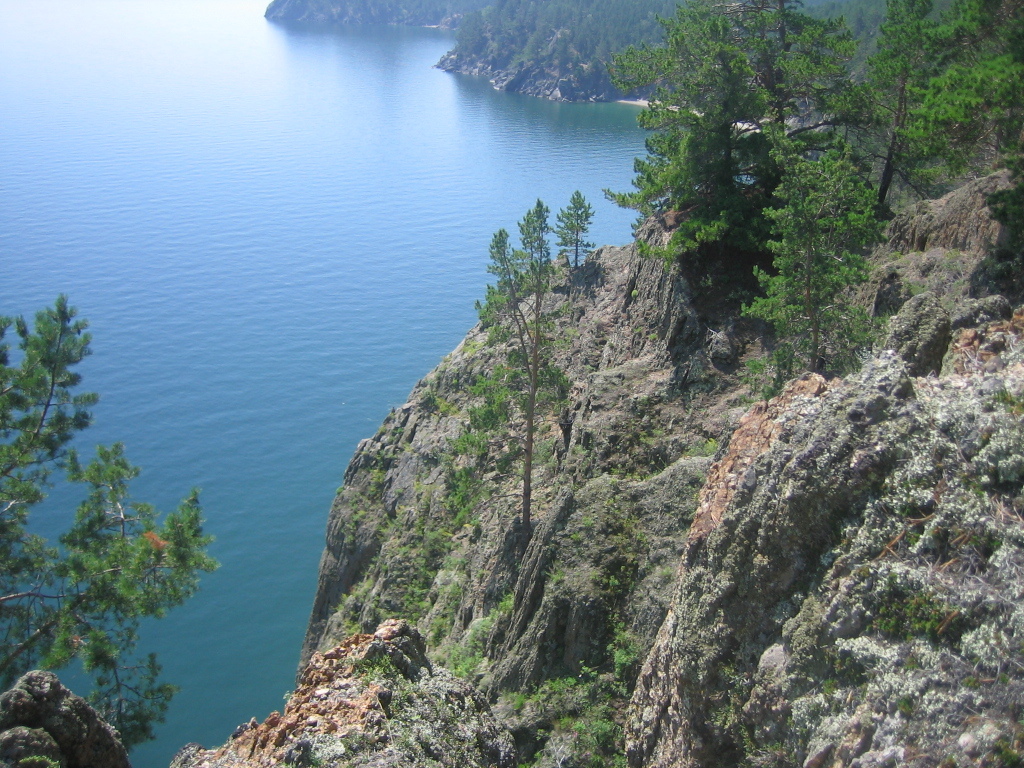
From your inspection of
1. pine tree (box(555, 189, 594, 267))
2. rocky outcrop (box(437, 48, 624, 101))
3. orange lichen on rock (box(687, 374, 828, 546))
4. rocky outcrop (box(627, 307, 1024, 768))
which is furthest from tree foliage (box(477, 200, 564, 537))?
rocky outcrop (box(437, 48, 624, 101))

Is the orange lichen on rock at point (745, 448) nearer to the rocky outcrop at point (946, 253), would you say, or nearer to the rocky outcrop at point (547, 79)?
the rocky outcrop at point (946, 253)

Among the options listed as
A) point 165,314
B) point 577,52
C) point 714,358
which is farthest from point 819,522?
point 577,52

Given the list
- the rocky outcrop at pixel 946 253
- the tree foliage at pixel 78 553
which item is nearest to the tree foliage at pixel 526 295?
the rocky outcrop at pixel 946 253

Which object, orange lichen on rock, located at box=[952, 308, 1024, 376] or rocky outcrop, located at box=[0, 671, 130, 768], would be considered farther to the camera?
rocky outcrop, located at box=[0, 671, 130, 768]

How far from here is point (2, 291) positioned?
67938 millimetres

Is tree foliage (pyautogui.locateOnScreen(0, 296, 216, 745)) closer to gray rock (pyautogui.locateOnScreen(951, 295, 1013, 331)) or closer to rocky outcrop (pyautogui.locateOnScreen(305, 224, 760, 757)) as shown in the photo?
rocky outcrop (pyautogui.locateOnScreen(305, 224, 760, 757))

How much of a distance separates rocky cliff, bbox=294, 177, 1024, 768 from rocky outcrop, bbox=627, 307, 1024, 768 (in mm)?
30

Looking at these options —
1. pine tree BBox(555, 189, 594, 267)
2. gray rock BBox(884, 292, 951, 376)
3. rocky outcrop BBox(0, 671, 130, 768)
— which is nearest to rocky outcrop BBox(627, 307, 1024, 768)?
gray rock BBox(884, 292, 951, 376)

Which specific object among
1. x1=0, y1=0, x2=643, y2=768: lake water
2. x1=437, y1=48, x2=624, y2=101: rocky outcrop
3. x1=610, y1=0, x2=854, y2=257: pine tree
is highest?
x1=437, y1=48, x2=624, y2=101: rocky outcrop

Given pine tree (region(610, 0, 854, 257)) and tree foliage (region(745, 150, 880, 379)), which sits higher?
pine tree (region(610, 0, 854, 257))

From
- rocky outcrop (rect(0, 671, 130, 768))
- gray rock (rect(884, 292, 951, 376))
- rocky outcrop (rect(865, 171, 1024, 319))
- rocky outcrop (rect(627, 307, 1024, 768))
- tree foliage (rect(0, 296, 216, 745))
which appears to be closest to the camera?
rocky outcrop (rect(627, 307, 1024, 768))

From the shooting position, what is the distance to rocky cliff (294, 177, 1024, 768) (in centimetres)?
884

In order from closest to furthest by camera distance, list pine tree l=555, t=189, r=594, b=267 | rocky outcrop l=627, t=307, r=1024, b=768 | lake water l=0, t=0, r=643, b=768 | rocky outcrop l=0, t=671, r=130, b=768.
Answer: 1. rocky outcrop l=627, t=307, r=1024, b=768
2. rocky outcrop l=0, t=671, r=130, b=768
3. lake water l=0, t=0, r=643, b=768
4. pine tree l=555, t=189, r=594, b=267

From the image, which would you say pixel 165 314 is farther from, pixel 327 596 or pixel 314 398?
pixel 327 596
